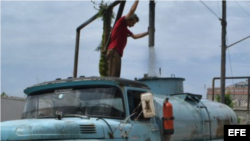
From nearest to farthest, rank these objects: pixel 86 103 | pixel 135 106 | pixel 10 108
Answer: pixel 86 103 < pixel 135 106 < pixel 10 108

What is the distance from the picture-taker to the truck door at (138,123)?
22.0 ft

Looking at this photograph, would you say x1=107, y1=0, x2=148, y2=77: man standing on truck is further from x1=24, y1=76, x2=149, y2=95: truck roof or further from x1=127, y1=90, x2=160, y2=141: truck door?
x1=127, y1=90, x2=160, y2=141: truck door

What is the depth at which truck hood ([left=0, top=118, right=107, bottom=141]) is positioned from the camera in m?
5.49

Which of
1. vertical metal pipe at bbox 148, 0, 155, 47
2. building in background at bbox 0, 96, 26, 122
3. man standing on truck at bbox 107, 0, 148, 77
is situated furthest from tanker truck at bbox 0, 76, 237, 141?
building in background at bbox 0, 96, 26, 122

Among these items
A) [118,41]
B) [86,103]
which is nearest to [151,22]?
[118,41]

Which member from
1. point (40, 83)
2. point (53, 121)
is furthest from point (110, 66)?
point (53, 121)

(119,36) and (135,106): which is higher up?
(119,36)

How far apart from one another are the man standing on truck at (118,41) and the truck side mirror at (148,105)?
239 centimetres

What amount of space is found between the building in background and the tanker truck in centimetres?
1284

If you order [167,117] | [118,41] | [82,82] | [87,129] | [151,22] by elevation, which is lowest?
[87,129]

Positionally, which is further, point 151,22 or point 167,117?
point 151,22

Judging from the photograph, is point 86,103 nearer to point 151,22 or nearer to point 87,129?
point 87,129

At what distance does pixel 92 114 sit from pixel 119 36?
107 inches

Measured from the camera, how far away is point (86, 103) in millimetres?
6543
